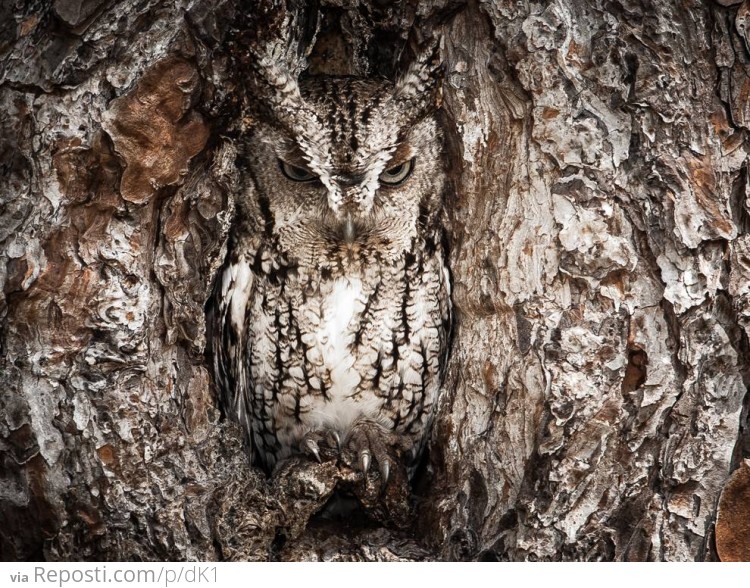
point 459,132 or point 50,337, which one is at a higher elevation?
point 459,132

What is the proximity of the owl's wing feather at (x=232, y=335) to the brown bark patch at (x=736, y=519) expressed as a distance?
142 centimetres

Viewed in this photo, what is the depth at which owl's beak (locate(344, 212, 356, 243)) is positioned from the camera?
2129mm

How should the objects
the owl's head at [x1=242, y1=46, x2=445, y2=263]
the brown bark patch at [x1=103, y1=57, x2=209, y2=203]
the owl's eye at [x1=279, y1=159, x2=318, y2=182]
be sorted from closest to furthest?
the brown bark patch at [x1=103, y1=57, x2=209, y2=203]
the owl's head at [x1=242, y1=46, x2=445, y2=263]
the owl's eye at [x1=279, y1=159, x2=318, y2=182]

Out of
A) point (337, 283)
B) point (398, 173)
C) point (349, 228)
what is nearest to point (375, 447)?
point (337, 283)

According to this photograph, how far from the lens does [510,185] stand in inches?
83.4

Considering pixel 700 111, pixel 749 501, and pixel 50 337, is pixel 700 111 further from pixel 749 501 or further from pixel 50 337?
pixel 50 337

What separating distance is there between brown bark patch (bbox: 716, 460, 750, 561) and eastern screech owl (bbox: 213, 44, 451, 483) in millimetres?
888

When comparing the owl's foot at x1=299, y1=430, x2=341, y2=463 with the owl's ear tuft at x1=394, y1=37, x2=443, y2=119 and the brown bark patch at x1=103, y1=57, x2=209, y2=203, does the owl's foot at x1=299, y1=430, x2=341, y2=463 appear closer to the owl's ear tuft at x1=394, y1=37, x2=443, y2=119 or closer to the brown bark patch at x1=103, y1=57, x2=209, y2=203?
the brown bark patch at x1=103, y1=57, x2=209, y2=203

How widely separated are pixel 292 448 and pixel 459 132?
1.15m

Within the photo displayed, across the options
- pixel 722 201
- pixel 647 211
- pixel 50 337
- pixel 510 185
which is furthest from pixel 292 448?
pixel 722 201

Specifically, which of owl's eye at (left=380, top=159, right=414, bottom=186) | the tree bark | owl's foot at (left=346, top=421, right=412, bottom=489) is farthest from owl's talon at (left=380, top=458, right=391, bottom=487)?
owl's eye at (left=380, top=159, right=414, bottom=186)

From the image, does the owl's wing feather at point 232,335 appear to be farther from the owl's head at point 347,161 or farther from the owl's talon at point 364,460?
the owl's talon at point 364,460

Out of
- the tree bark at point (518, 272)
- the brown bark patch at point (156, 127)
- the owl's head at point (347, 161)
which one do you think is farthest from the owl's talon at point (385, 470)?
the brown bark patch at point (156, 127)

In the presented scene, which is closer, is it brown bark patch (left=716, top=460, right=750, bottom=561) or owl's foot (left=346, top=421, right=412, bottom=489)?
brown bark patch (left=716, top=460, right=750, bottom=561)
